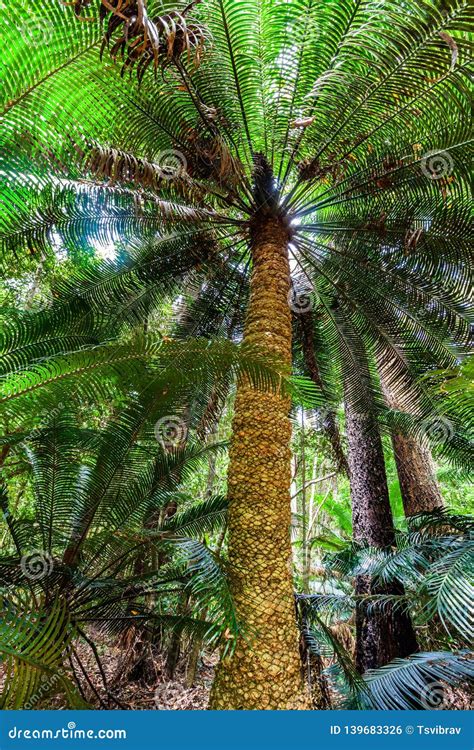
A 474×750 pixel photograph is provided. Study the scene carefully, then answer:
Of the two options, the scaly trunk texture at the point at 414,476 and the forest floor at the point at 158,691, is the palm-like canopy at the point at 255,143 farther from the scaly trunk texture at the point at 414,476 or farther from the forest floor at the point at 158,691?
the forest floor at the point at 158,691

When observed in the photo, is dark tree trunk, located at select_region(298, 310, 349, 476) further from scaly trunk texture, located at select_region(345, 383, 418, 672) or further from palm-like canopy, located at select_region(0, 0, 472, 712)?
palm-like canopy, located at select_region(0, 0, 472, 712)

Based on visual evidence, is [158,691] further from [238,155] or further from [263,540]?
[238,155]

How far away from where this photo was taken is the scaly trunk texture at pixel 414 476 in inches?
208

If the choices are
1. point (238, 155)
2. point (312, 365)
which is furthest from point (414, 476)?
point (238, 155)

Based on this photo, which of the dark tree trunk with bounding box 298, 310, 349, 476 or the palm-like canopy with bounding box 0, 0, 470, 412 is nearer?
the palm-like canopy with bounding box 0, 0, 470, 412

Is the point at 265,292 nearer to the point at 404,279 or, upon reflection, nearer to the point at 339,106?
the point at 339,106

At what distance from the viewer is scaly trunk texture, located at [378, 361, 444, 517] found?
5293 millimetres

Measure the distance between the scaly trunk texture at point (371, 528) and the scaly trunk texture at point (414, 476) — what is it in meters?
0.45

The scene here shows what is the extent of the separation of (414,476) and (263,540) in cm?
383

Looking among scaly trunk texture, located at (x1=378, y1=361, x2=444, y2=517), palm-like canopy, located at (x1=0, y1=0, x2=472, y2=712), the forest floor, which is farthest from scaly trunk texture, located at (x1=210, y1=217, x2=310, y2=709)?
scaly trunk texture, located at (x1=378, y1=361, x2=444, y2=517)

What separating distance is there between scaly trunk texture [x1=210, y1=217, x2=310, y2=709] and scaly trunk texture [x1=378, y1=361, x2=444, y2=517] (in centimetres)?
262

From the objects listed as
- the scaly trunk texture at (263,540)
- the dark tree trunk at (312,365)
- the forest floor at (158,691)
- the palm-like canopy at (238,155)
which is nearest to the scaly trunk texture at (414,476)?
the dark tree trunk at (312,365)

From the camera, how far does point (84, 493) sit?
3.59 m

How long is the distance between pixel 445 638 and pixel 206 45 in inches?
223
